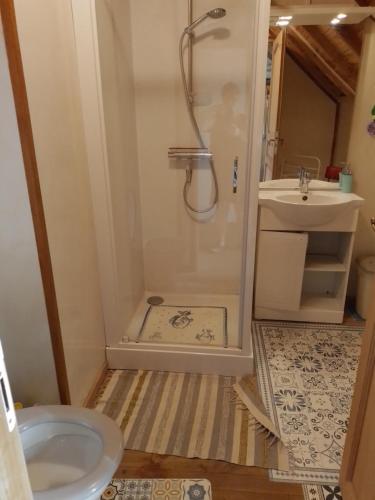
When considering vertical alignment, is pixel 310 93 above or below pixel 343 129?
above

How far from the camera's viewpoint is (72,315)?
5.39ft

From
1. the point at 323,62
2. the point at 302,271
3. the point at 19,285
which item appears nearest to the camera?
the point at 19,285

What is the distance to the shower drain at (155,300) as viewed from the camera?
262 centimetres

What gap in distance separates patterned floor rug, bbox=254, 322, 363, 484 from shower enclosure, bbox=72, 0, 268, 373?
0.82ft

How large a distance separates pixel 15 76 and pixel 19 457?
1.14m

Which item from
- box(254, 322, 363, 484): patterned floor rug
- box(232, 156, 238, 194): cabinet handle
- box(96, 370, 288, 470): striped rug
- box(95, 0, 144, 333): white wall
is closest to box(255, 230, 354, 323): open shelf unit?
box(254, 322, 363, 484): patterned floor rug

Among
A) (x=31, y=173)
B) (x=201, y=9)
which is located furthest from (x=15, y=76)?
(x=201, y=9)

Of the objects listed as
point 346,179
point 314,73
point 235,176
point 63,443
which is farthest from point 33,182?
point 346,179

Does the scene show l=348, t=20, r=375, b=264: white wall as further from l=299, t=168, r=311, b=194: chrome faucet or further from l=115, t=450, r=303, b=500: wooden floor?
l=115, t=450, r=303, b=500: wooden floor

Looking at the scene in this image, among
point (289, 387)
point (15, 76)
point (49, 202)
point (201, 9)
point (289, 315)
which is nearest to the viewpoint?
point (15, 76)

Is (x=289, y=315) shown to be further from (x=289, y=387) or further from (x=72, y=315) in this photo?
(x=72, y=315)

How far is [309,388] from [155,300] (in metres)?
1.23

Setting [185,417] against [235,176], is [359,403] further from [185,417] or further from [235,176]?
[235,176]

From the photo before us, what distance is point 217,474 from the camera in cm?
148
